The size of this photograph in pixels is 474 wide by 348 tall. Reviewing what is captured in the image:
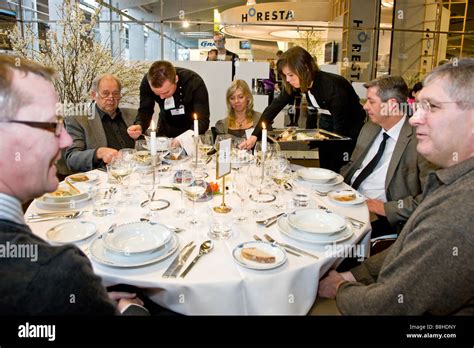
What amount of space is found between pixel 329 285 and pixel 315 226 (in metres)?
0.26

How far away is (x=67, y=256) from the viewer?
2.83 ft

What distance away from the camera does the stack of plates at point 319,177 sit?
229 cm

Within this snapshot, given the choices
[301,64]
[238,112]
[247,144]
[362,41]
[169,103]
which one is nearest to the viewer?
[247,144]

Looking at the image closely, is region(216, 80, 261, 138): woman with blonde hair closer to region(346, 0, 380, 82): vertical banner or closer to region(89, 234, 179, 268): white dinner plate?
region(89, 234, 179, 268): white dinner plate

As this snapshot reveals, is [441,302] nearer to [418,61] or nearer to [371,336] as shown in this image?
[371,336]

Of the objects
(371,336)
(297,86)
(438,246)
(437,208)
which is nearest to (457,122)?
(437,208)

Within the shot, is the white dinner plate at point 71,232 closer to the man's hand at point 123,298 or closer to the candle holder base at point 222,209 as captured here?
the man's hand at point 123,298

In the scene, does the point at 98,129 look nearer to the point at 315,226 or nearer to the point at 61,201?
the point at 61,201

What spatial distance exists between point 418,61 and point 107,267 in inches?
342

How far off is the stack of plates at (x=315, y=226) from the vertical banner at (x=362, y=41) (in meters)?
6.12

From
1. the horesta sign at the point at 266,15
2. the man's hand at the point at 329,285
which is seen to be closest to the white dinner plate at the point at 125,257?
the man's hand at the point at 329,285

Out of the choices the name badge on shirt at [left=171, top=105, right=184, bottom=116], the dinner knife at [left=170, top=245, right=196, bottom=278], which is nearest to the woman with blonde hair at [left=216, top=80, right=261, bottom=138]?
the name badge on shirt at [left=171, top=105, right=184, bottom=116]

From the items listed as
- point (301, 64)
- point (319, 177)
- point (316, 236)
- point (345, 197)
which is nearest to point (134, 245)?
point (316, 236)

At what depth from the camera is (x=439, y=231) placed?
1.11m
